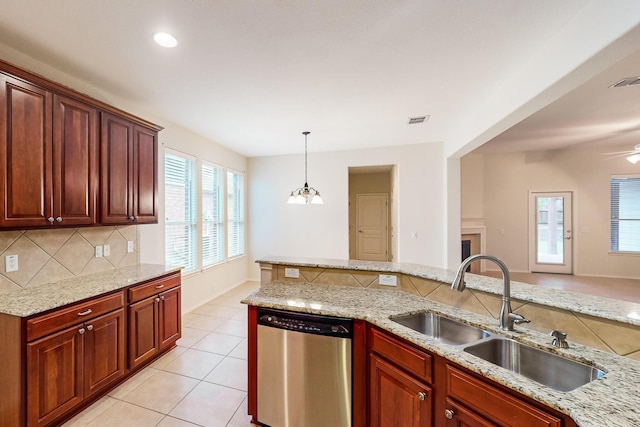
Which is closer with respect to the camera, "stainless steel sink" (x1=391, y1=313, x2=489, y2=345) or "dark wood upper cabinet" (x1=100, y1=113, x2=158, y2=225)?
"stainless steel sink" (x1=391, y1=313, x2=489, y2=345)

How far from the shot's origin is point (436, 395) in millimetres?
1242

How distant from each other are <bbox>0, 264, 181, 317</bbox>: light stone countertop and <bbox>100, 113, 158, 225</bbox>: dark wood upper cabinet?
532 millimetres

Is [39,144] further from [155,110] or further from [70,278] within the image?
[155,110]

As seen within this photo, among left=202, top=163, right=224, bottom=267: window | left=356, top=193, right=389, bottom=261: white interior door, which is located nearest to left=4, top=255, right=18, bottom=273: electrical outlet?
left=202, top=163, right=224, bottom=267: window

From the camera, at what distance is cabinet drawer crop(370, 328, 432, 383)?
50.5 inches

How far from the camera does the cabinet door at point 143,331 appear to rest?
2.34m

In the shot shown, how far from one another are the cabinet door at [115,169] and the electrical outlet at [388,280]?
2.53 metres

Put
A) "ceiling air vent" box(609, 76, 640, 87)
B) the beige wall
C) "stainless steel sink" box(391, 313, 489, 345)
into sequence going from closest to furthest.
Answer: "stainless steel sink" box(391, 313, 489, 345)
"ceiling air vent" box(609, 76, 640, 87)
the beige wall

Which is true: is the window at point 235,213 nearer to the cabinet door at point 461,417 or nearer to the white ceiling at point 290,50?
the white ceiling at point 290,50

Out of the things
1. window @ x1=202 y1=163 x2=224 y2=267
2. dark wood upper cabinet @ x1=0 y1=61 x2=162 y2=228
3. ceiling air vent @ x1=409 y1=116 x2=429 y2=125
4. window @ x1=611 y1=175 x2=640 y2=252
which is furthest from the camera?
window @ x1=611 y1=175 x2=640 y2=252

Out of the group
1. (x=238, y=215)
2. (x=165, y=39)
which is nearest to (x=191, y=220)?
(x=238, y=215)

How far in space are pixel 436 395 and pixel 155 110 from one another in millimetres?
3899

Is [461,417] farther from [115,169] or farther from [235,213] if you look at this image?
[235,213]

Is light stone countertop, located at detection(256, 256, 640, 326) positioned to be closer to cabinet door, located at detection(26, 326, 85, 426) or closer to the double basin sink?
the double basin sink
